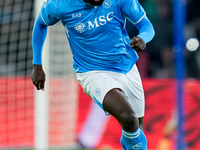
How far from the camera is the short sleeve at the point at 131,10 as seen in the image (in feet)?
14.0

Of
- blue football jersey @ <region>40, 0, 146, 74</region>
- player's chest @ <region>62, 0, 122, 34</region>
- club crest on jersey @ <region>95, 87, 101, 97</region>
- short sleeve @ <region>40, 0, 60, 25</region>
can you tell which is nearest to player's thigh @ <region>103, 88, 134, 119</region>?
club crest on jersey @ <region>95, 87, 101, 97</region>

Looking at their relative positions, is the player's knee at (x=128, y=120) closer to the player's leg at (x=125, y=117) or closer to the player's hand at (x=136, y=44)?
the player's leg at (x=125, y=117)

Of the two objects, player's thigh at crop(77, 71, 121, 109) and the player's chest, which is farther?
the player's chest

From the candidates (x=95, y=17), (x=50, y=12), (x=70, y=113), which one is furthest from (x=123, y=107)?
(x=70, y=113)

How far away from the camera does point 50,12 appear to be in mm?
4348

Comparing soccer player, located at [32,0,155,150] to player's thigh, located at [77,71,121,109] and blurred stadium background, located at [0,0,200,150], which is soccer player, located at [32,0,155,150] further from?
blurred stadium background, located at [0,0,200,150]

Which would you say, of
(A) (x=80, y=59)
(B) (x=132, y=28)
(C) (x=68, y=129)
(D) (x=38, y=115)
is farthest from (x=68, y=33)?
(B) (x=132, y=28)

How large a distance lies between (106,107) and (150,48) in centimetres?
580

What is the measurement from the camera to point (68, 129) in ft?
25.3

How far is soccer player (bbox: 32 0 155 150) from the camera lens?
13.9 feet

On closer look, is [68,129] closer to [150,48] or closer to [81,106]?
[81,106]

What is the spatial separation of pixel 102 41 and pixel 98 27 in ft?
0.46

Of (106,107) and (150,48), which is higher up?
(106,107)

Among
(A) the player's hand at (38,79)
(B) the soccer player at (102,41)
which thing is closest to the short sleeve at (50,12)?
(B) the soccer player at (102,41)
